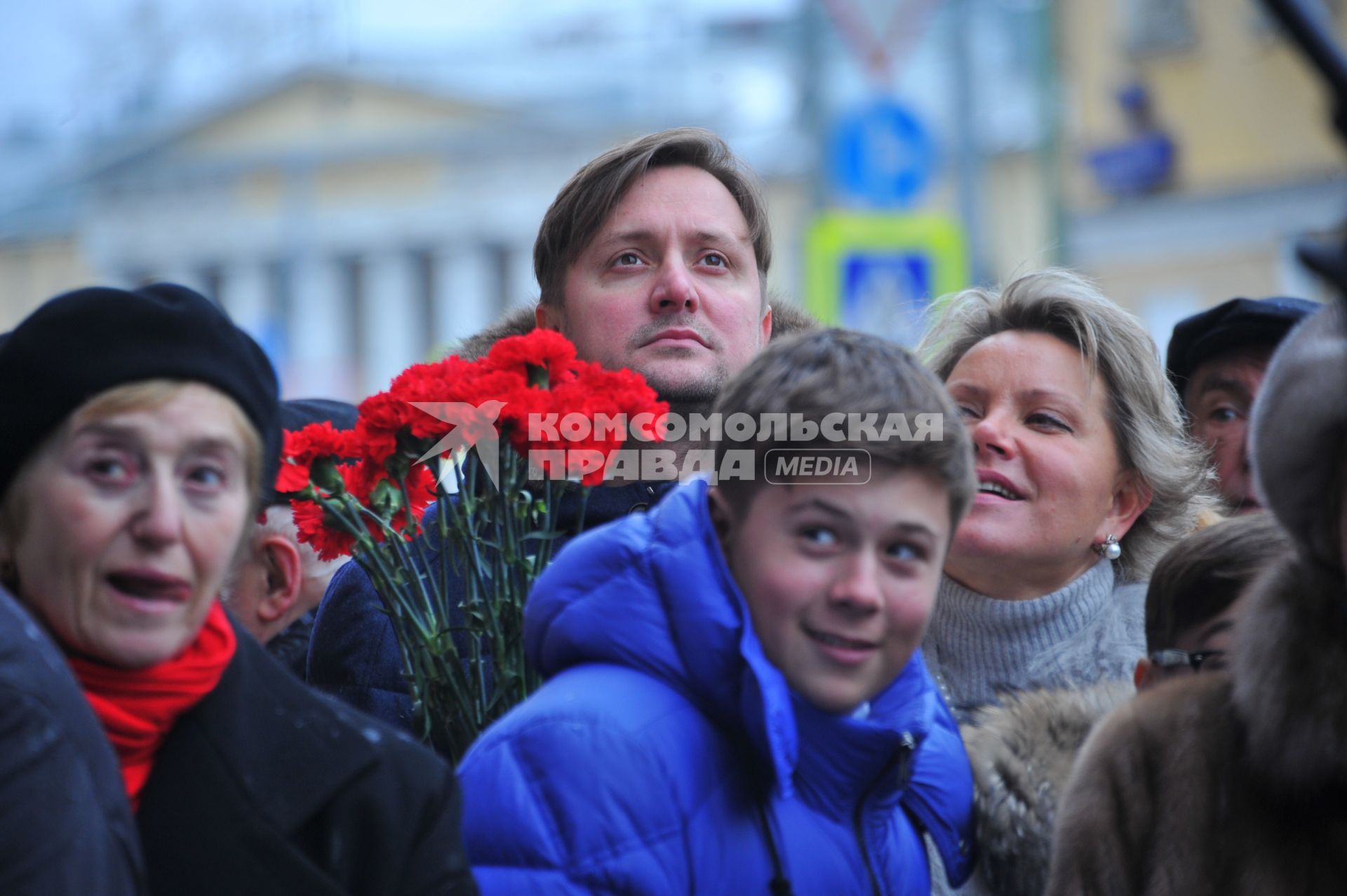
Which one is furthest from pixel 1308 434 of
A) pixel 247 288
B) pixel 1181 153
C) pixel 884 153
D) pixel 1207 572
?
pixel 247 288

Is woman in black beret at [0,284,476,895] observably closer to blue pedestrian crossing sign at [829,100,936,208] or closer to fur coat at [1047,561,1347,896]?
fur coat at [1047,561,1347,896]

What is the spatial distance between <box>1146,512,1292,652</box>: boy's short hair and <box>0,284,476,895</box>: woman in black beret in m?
1.10

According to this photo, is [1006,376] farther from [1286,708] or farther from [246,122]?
Answer: [246,122]

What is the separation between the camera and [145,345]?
6.67 feet

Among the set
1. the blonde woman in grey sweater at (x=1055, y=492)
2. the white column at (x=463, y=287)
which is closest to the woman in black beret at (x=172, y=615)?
the blonde woman in grey sweater at (x=1055, y=492)

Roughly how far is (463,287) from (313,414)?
4281 centimetres

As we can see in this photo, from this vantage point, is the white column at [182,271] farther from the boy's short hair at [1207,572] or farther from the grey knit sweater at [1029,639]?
the boy's short hair at [1207,572]

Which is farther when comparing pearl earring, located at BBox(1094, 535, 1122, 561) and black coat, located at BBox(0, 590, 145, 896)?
pearl earring, located at BBox(1094, 535, 1122, 561)

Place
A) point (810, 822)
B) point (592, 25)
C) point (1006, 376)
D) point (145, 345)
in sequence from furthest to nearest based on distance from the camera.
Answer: point (592, 25) < point (1006, 376) < point (810, 822) < point (145, 345)

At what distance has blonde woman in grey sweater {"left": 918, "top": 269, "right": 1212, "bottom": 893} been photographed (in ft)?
9.65

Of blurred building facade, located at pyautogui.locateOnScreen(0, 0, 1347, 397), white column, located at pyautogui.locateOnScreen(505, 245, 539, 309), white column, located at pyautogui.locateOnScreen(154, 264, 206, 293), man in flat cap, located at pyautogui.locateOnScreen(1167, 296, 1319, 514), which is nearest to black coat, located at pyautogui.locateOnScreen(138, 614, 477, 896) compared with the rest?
man in flat cap, located at pyautogui.locateOnScreen(1167, 296, 1319, 514)

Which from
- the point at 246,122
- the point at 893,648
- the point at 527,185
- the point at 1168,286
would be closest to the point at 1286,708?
the point at 893,648

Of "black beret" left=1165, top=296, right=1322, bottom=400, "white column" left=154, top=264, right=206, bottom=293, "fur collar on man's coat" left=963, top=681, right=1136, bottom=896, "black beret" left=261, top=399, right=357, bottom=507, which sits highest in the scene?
"white column" left=154, top=264, right=206, bottom=293

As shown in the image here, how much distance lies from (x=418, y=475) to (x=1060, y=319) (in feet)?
4.40
